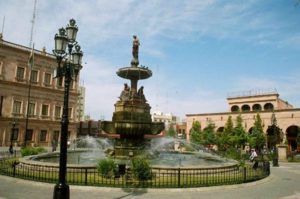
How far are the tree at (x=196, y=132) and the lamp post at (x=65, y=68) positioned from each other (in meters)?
45.7

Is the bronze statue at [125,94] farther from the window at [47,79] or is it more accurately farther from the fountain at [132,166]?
the window at [47,79]

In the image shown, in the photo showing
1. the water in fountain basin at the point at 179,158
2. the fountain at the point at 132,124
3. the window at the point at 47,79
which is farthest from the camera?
the window at the point at 47,79

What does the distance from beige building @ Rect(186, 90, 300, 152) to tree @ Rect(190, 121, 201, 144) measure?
2802mm

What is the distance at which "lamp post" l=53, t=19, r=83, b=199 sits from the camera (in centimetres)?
893

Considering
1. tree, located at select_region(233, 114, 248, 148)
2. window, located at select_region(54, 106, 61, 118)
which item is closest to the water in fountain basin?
tree, located at select_region(233, 114, 248, 148)

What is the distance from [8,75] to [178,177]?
→ 39030 millimetres

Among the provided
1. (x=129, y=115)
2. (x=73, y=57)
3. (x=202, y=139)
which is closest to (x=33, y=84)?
(x=202, y=139)

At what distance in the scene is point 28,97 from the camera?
44000mm

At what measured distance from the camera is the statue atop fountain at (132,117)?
1925 cm

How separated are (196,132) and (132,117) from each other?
41364mm

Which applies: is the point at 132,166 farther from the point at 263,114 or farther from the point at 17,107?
the point at 263,114

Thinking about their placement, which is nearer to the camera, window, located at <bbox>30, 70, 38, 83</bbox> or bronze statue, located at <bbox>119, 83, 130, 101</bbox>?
bronze statue, located at <bbox>119, 83, 130, 101</bbox>

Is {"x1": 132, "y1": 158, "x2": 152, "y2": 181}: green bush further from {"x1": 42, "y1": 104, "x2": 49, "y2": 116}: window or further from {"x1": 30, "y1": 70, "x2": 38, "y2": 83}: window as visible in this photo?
{"x1": 42, "y1": 104, "x2": 49, "y2": 116}: window

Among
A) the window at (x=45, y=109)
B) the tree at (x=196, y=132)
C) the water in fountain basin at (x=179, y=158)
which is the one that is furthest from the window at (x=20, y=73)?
the tree at (x=196, y=132)
